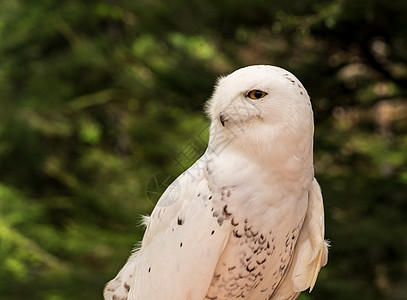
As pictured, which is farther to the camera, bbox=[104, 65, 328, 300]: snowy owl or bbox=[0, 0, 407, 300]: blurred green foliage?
bbox=[0, 0, 407, 300]: blurred green foliage

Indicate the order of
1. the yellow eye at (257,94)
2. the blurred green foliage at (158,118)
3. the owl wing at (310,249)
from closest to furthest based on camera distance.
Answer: the yellow eye at (257,94) → the owl wing at (310,249) → the blurred green foliage at (158,118)

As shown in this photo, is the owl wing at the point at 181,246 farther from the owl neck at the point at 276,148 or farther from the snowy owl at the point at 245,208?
the owl neck at the point at 276,148

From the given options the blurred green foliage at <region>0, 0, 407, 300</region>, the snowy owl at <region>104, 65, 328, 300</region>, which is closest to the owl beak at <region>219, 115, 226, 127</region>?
the snowy owl at <region>104, 65, 328, 300</region>

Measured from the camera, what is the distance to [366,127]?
3.18 m

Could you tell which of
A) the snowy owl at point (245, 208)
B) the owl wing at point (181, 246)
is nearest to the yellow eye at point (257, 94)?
the snowy owl at point (245, 208)

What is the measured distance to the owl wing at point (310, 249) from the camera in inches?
45.5

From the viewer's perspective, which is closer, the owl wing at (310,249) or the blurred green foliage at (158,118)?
the owl wing at (310,249)

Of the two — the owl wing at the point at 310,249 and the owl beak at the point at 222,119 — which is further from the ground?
the owl beak at the point at 222,119

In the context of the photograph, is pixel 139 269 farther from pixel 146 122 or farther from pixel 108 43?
pixel 108 43

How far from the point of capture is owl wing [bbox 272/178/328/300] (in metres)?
1.16

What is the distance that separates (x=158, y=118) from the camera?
162 inches

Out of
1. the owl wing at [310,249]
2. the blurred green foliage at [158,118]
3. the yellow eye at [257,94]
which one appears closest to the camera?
the yellow eye at [257,94]

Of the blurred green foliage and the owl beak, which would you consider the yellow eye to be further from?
the blurred green foliage

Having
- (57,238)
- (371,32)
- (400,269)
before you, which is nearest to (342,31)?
(371,32)
